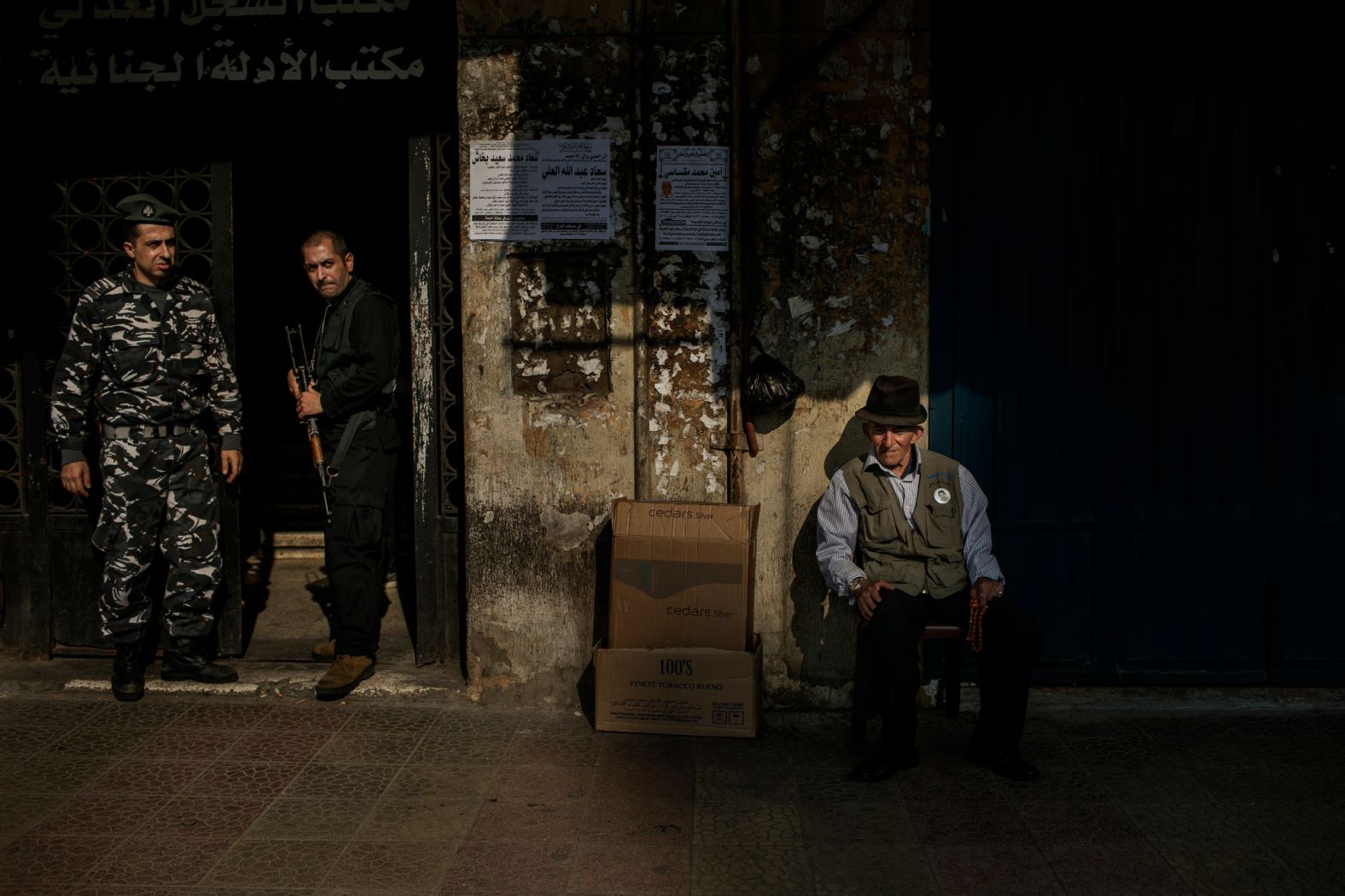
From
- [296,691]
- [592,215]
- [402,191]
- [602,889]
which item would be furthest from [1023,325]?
[402,191]

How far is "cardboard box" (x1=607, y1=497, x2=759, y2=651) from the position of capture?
460 cm

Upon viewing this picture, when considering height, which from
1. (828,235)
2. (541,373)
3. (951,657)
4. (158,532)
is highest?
(828,235)

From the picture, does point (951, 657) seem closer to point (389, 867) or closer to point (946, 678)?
point (946, 678)

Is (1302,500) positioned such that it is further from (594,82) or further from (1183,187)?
(594,82)

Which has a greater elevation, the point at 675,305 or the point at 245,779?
the point at 675,305

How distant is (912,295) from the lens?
16.2ft

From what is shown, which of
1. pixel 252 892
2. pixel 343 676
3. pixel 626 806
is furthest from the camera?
pixel 343 676

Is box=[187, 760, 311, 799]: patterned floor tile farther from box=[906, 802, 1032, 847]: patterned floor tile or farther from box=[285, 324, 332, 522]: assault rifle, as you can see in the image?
box=[906, 802, 1032, 847]: patterned floor tile

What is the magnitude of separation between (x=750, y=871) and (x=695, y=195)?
277 centimetres

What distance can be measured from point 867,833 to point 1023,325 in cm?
241

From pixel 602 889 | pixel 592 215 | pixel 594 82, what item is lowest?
pixel 602 889

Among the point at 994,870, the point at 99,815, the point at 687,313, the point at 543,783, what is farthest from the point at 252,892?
the point at 687,313

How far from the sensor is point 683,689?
463cm

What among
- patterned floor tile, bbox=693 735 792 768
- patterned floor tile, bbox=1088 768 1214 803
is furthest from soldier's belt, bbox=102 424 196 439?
patterned floor tile, bbox=1088 768 1214 803
